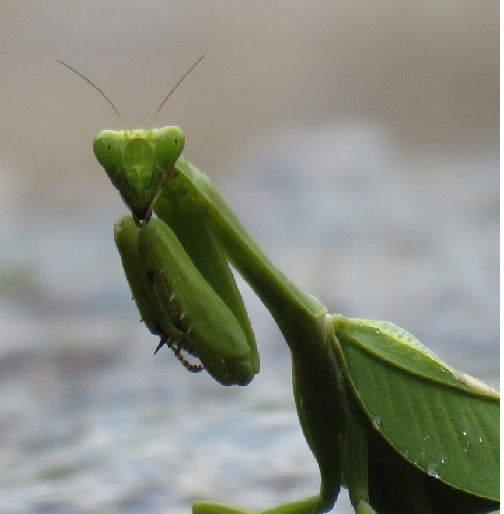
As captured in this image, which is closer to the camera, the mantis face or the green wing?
the mantis face

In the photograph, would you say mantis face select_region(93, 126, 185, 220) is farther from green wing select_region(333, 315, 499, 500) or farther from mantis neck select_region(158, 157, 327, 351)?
green wing select_region(333, 315, 499, 500)

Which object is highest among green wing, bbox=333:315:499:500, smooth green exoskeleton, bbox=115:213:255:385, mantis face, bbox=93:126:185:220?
mantis face, bbox=93:126:185:220

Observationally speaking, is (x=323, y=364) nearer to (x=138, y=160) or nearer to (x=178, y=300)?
(x=178, y=300)

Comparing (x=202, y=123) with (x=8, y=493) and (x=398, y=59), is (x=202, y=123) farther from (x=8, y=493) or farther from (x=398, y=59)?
(x=8, y=493)

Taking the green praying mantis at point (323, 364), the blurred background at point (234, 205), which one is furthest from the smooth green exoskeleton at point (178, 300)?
the blurred background at point (234, 205)

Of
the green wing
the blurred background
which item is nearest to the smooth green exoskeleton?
the green wing

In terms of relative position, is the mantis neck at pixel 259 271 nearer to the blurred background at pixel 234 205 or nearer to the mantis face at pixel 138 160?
the mantis face at pixel 138 160

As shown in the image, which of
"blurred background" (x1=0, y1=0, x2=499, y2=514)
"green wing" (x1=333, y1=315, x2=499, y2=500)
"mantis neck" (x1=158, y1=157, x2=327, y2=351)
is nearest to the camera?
"mantis neck" (x1=158, y1=157, x2=327, y2=351)
